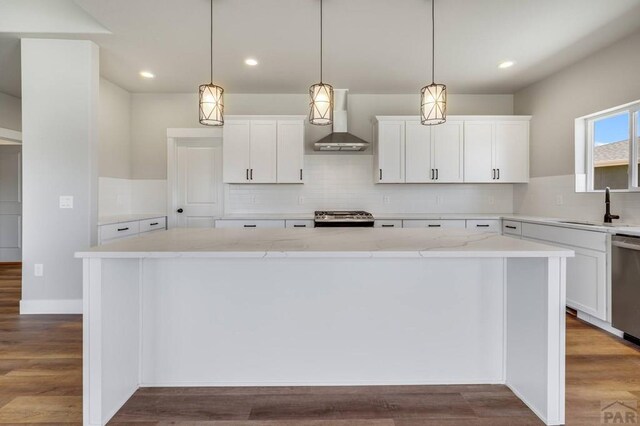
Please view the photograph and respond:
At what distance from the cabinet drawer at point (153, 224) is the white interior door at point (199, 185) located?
27 centimetres

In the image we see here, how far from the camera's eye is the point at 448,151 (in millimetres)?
4555

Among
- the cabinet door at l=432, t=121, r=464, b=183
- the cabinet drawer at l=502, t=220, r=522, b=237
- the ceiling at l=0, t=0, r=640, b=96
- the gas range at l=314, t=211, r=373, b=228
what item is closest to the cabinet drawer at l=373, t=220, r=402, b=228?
the gas range at l=314, t=211, r=373, b=228

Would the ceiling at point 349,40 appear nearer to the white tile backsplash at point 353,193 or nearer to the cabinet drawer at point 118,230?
the white tile backsplash at point 353,193

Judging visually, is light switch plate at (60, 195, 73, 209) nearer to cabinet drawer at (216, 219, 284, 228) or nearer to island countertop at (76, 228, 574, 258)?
cabinet drawer at (216, 219, 284, 228)

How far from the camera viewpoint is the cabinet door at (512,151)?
4.55 metres

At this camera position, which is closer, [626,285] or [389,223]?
[626,285]

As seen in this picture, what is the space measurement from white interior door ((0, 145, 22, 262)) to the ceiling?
2.16m

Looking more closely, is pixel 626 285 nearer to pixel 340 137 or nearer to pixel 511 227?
pixel 511 227

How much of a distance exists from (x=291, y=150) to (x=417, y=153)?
5.52 feet

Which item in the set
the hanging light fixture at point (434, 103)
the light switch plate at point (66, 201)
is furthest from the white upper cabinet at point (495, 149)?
the light switch plate at point (66, 201)

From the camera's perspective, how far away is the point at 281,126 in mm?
4516

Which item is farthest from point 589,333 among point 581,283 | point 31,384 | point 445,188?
point 31,384

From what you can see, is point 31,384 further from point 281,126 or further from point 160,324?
point 281,126

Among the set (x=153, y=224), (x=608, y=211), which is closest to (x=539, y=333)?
(x=608, y=211)
